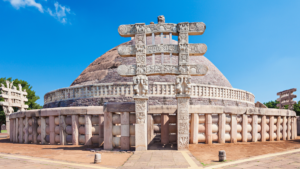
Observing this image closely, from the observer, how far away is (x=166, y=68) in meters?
8.04

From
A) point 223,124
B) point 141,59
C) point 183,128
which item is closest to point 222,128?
point 223,124

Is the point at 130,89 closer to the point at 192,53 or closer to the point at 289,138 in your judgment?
the point at 192,53

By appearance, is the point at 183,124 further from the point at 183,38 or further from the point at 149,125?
the point at 183,38

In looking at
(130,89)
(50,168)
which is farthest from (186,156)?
(130,89)

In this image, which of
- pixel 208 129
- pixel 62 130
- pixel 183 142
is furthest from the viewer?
pixel 62 130

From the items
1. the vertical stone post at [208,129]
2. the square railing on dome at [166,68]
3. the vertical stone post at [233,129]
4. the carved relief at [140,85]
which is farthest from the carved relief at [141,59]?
the vertical stone post at [233,129]

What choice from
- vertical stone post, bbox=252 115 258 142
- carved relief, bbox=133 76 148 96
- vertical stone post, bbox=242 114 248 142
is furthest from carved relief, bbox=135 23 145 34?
vertical stone post, bbox=252 115 258 142

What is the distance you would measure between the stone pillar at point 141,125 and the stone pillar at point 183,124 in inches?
49.6

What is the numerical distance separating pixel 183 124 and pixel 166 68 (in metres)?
2.23

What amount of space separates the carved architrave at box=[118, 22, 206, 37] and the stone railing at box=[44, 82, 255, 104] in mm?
6673

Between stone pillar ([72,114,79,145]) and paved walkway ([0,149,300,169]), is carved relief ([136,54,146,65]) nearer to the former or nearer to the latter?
paved walkway ([0,149,300,169])

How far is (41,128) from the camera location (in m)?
10.3

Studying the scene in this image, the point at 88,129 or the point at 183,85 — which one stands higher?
the point at 183,85

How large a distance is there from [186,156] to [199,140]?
7.94 ft
